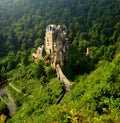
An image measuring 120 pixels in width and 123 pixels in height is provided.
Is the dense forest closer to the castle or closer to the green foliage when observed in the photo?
the green foliage

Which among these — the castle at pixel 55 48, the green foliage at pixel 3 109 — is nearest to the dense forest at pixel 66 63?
the green foliage at pixel 3 109

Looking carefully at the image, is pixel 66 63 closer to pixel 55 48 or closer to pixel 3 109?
pixel 55 48

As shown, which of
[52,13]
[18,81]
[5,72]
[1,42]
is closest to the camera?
[18,81]

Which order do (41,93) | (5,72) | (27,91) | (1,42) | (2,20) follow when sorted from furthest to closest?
(2,20) < (1,42) < (5,72) < (27,91) < (41,93)

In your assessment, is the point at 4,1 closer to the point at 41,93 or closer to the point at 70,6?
the point at 70,6

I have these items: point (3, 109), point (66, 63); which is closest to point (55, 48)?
point (66, 63)

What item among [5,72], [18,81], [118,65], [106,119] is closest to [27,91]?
[18,81]

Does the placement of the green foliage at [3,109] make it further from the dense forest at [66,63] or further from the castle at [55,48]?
the castle at [55,48]
